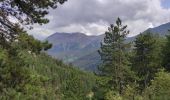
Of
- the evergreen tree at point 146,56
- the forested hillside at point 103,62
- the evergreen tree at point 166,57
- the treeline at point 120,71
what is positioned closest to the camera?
the forested hillside at point 103,62

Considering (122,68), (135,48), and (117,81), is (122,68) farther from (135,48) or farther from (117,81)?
(135,48)

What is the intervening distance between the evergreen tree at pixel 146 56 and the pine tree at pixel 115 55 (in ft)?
36.7

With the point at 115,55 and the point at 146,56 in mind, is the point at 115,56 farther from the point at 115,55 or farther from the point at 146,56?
the point at 146,56

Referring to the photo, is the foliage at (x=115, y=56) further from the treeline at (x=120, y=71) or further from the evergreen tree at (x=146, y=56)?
the evergreen tree at (x=146, y=56)

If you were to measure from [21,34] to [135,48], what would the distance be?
48.0 meters

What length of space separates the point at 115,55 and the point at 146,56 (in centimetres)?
1316

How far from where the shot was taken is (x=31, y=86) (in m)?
24.0

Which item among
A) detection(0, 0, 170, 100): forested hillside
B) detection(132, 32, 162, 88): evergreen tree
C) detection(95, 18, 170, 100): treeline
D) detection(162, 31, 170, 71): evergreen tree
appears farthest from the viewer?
detection(132, 32, 162, 88): evergreen tree

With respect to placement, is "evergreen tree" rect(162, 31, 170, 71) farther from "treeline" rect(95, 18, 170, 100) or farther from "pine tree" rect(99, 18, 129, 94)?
"pine tree" rect(99, 18, 129, 94)

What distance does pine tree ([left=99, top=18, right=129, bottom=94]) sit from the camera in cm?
5241

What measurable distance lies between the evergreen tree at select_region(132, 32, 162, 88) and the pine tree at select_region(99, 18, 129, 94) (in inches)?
440

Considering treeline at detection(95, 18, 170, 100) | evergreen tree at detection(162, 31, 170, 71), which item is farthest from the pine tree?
evergreen tree at detection(162, 31, 170, 71)

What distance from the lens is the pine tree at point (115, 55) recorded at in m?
52.4

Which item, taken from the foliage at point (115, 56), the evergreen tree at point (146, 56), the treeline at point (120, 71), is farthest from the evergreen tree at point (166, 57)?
the foliage at point (115, 56)
